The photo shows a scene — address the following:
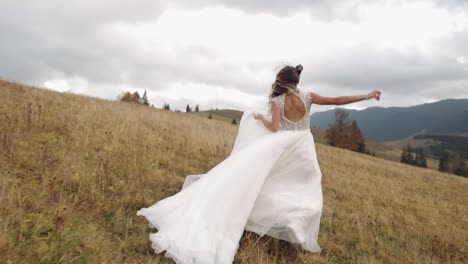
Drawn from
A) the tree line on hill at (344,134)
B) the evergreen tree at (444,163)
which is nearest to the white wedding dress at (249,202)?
the tree line on hill at (344,134)

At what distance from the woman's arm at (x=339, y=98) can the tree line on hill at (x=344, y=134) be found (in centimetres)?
6641

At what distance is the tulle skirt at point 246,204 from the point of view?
4.13 m

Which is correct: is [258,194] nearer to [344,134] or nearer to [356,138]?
[344,134]

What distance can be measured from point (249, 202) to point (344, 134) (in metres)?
68.6

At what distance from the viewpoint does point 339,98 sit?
547 cm

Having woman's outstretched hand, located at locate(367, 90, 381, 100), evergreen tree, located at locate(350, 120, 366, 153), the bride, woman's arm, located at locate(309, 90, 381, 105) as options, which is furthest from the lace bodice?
evergreen tree, located at locate(350, 120, 366, 153)

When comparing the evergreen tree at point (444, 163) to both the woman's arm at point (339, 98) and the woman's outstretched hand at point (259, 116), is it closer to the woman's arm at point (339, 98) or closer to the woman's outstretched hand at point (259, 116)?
the woman's arm at point (339, 98)

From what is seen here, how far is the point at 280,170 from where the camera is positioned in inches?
210

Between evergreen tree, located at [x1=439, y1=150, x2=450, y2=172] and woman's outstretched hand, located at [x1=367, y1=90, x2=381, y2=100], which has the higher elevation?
woman's outstretched hand, located at [x1=367, y1=90, x2=381, y2=100]

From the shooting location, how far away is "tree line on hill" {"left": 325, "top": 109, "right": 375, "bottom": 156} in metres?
69.2

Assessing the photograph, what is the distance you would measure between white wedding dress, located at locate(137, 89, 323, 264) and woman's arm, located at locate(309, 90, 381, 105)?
0.50ft

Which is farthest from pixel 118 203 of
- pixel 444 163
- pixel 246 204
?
pixel 444 163

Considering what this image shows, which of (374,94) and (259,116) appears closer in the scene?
(374,94)

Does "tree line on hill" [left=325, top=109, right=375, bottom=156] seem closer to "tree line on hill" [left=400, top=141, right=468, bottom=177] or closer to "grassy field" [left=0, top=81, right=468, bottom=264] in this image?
"tree line on hill" [left=400, top=141, right=468, bottom=177]
